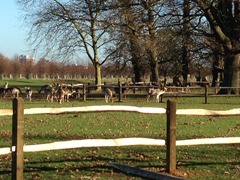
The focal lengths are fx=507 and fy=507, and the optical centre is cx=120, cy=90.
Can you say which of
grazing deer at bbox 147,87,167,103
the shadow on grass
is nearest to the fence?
the shadow on grass

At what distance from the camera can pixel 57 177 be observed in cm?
886

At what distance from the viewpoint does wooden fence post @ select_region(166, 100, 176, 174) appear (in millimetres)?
8031

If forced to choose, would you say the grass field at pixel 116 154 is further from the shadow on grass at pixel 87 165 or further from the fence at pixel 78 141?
the fence at pixel 78 141

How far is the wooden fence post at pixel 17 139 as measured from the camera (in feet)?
23.0

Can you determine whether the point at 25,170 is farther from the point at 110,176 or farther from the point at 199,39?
the point at 199,39

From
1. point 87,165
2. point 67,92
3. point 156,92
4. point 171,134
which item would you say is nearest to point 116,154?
point 87,165

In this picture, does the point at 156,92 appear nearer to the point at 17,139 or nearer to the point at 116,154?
the point at 116,154

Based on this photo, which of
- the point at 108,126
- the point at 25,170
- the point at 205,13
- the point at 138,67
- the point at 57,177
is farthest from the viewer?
the point at 138,67

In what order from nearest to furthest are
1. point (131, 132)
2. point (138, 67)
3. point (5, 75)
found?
point (131, 132)
point (138, 67)
point (5, 75)

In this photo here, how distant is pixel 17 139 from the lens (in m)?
7.03

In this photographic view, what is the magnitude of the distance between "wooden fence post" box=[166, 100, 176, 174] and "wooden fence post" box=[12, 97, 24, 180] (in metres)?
2.37

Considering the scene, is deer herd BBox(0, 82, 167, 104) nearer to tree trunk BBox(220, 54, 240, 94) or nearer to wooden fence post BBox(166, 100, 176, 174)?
tree trunk BBox(220, 54, 240, 94)

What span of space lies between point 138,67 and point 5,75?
88.5 metres

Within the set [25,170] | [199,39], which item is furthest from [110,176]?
[199,39]
